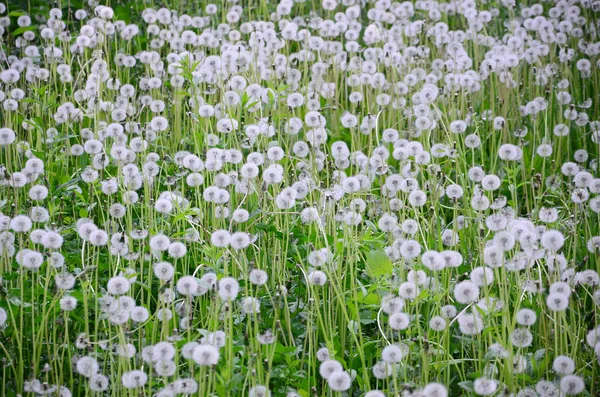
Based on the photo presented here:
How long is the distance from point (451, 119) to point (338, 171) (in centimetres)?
96

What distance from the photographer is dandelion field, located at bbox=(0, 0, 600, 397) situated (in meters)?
2.20

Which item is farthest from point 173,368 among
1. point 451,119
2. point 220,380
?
point 451,119

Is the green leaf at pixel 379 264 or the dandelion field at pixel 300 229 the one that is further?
the green leaf at pixel 379 264

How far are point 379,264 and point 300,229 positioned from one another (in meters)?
0.48

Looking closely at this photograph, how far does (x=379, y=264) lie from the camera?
258 centimetres

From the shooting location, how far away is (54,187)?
3209 mm

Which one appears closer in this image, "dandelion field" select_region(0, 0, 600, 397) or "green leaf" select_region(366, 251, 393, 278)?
"dandelion field" select_region(0, 0, 600, 397)

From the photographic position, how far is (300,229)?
298cm

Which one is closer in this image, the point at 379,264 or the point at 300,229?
the point at 379,264

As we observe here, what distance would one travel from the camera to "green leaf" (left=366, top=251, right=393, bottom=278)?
101 inches

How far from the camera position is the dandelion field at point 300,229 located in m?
2.20

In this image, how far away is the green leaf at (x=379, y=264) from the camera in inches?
101

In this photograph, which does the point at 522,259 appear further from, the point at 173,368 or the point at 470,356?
the point at 173,368

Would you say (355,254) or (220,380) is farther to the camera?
(355,254)
